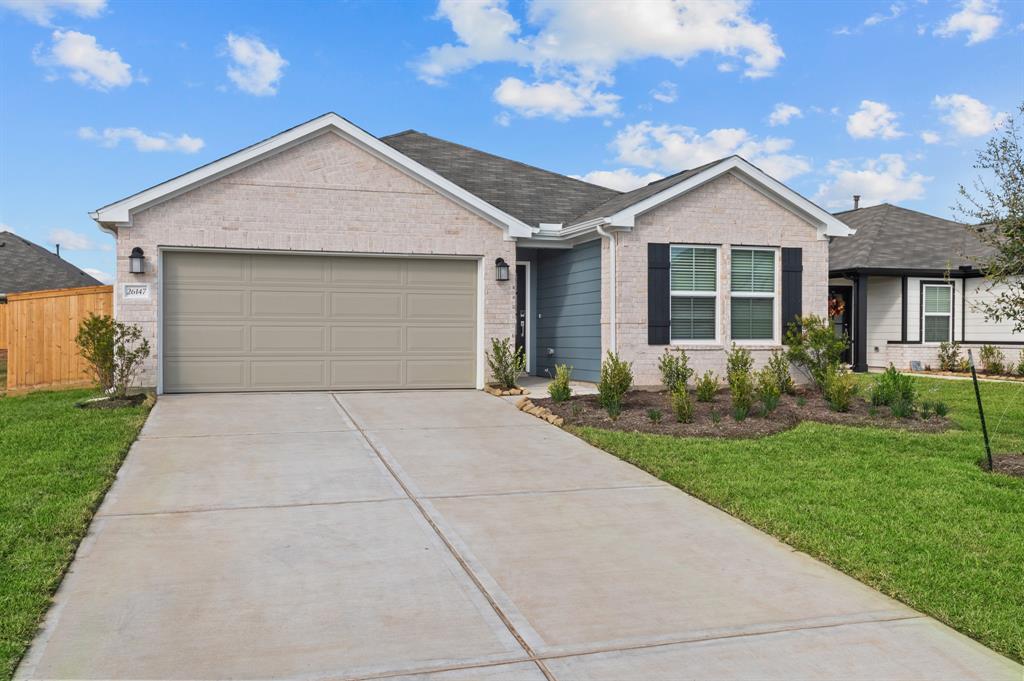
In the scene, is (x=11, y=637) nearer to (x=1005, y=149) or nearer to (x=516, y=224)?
(x=1005, y=149)

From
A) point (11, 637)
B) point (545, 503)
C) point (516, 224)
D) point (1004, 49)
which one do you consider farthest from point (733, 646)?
point (1004, 49)

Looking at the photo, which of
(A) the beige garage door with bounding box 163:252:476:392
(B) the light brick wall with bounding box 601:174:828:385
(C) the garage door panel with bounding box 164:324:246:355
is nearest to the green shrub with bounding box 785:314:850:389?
(B) the light brick wall with bounding box 601:174:828:385

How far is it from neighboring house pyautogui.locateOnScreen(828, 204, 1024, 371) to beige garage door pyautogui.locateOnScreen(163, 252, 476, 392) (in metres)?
10.6

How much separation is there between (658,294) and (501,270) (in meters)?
2.69

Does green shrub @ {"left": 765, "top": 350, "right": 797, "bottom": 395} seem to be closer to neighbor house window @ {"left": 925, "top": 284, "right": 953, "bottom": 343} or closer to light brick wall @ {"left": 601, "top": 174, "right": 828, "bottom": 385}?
light brick wall @ {"left": 601, "top": 174, "right": 828, "bottom": 385}

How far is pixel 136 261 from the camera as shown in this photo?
39.4 ft

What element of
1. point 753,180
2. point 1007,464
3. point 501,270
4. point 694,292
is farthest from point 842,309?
point 1007,464

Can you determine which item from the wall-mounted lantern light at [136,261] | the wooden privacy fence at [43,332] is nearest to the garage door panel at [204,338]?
the wall-mounted lantern light at [136,261]

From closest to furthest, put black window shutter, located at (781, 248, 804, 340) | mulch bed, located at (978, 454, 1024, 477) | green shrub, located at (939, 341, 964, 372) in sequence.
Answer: mulch bed, located at (978, 454, 1024, 477), black window shutter, located at (781, 248, 804, 340), green shrub, located at (939, 341, 964, 372)

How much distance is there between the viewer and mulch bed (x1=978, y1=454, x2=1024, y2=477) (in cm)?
728

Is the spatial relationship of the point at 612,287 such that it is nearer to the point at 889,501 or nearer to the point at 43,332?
the point at 889,501

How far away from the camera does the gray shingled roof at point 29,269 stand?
2598cm

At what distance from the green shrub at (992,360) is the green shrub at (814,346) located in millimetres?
6037

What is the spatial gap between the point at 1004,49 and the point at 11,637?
1441 cm
